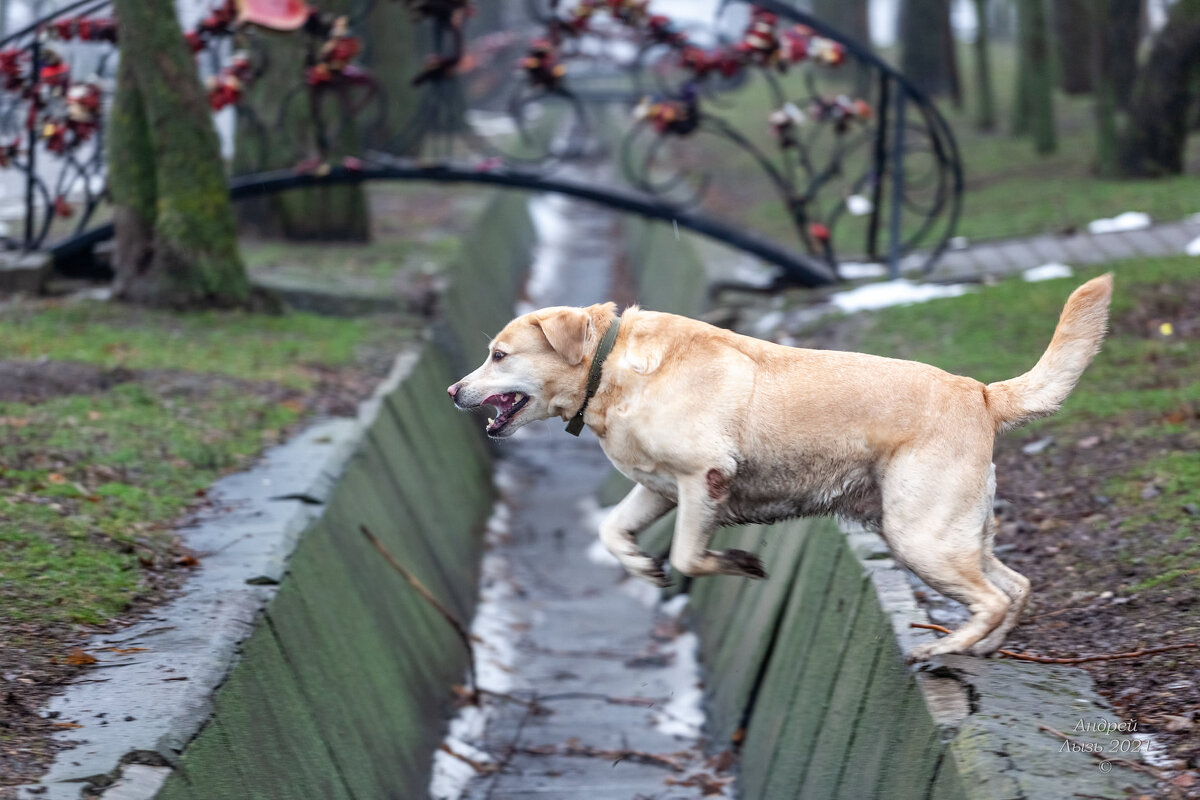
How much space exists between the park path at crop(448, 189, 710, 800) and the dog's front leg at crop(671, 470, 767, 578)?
7.23 feet

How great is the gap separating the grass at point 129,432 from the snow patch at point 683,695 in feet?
9.62

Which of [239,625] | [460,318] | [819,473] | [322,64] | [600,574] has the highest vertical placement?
[322,64]

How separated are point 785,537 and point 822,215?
1067 centimetres

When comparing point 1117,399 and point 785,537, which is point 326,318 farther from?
point 1117,399

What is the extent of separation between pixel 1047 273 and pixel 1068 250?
40.3 inches

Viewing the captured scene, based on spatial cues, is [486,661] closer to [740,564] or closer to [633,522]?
[633,522]

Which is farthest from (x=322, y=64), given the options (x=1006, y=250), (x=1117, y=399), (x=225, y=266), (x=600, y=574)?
(x=1117, y=399)

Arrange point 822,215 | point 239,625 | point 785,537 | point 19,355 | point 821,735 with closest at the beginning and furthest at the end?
point 239,625, point 821,735, point 785,537, point 19,355, point 822,215

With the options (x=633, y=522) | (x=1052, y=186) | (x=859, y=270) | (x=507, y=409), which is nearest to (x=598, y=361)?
(x=507, y=409)

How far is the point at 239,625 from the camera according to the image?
5566 mm

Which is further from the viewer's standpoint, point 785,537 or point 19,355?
point 19,355

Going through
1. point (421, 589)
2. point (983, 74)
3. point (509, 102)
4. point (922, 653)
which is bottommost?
point (421, 589)

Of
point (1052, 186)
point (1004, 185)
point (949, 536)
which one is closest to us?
point (949, 536)

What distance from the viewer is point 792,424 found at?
5.16 meters
